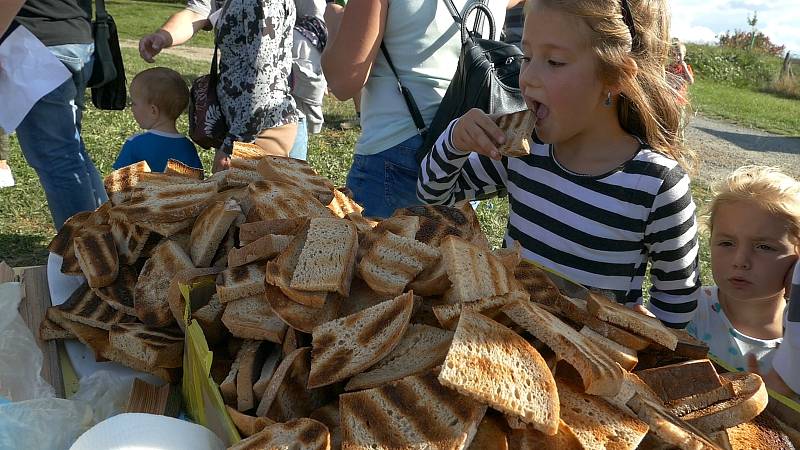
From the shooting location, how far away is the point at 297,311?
1.34m

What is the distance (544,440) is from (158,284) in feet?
3.21

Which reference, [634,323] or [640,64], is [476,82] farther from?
[634,323]

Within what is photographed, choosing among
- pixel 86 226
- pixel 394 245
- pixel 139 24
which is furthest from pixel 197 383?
pixel 139 24

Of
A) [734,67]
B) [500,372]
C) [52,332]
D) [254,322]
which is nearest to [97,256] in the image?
[52,332]

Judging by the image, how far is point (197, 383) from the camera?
135 centimetres

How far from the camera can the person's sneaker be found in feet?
17.5

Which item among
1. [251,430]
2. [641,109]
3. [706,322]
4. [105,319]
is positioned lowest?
[706,322]

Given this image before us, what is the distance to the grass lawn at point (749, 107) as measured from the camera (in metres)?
12.6

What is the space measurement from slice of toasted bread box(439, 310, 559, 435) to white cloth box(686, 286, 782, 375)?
129cm

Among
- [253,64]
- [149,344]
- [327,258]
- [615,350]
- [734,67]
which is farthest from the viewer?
[734,67]

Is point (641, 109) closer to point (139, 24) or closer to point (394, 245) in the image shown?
point (394, 245)

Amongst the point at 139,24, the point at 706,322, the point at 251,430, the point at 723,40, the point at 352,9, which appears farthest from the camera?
the point at 723,40

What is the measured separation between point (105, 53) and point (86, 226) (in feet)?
7.41

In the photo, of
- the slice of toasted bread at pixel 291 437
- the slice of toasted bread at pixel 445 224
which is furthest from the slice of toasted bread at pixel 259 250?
the slice of toasted bread at pixel 291 437
